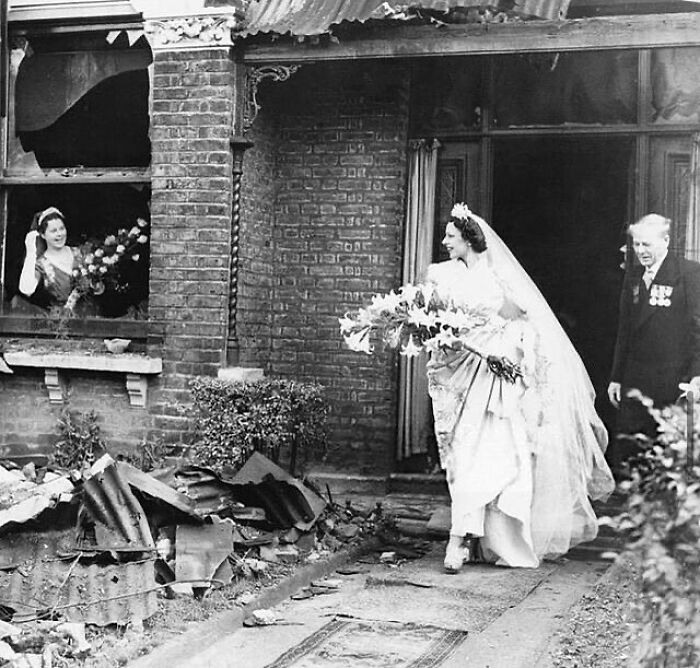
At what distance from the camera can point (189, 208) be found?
9766mm

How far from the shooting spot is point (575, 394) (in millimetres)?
8805

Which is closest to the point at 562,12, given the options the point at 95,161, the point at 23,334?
the point at 95,161

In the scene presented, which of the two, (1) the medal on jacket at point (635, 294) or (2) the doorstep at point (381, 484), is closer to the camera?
(1) the medal on jacket at point (635, 294)

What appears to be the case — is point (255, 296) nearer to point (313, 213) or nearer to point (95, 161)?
point (313, 213)

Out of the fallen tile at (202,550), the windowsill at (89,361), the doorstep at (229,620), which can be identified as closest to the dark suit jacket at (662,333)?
the doorstep at (229,620)

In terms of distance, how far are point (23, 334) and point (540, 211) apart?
4.65 m

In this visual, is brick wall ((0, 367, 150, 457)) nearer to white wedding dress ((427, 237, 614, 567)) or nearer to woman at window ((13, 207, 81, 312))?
woman at window ((13, 207, 81, 312))

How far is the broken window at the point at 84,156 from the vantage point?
10141mm

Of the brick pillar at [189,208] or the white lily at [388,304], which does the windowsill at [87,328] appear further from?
the white lily at [388,304]

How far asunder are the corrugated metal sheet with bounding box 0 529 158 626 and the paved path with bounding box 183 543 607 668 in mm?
533

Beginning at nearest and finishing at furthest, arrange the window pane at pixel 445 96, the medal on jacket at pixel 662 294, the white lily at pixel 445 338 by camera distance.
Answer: the white lily at pixel 445 338 → the medal on jacket at pixel 662 294 → the window pane at pixel 445 96

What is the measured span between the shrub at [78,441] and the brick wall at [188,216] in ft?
1.84

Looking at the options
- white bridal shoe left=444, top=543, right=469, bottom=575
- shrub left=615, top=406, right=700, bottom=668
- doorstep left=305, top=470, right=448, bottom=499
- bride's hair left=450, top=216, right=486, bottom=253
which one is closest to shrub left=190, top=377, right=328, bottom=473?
doorstep left=305, top=470, right=448, bottom=499

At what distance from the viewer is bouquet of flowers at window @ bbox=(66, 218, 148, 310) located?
1011 centimetres
